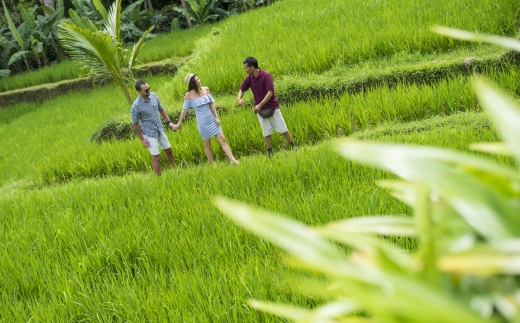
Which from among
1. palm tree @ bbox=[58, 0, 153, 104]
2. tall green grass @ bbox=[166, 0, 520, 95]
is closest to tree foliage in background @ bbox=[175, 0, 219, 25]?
tall green grass @ bbox=[166, 0, 520, 95]

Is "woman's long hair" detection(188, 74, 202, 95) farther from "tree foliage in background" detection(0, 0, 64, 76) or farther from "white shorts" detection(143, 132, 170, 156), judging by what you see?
"tree foliage in background" detection(0, 0, 64, 76)

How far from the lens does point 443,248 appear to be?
447 mm

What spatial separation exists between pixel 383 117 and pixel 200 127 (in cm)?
164

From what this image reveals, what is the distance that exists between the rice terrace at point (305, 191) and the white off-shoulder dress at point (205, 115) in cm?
31

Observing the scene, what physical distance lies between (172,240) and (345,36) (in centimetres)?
454

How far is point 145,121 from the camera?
462cm

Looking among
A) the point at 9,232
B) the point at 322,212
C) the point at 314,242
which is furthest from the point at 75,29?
the point at 314,242

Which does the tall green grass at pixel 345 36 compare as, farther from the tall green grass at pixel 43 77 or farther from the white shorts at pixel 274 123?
the tall green grass at pixel 43 77

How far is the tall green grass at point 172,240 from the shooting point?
6.75ft

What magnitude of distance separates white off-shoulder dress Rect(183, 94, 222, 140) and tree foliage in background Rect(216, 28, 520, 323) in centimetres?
416

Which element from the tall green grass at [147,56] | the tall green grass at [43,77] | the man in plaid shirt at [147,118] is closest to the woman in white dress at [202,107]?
the man in plaid shirt at [147,118]

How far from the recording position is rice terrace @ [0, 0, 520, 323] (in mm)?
417

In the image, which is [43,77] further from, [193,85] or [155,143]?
[193,85]

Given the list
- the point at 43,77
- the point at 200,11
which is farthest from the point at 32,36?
the point at 200,11
